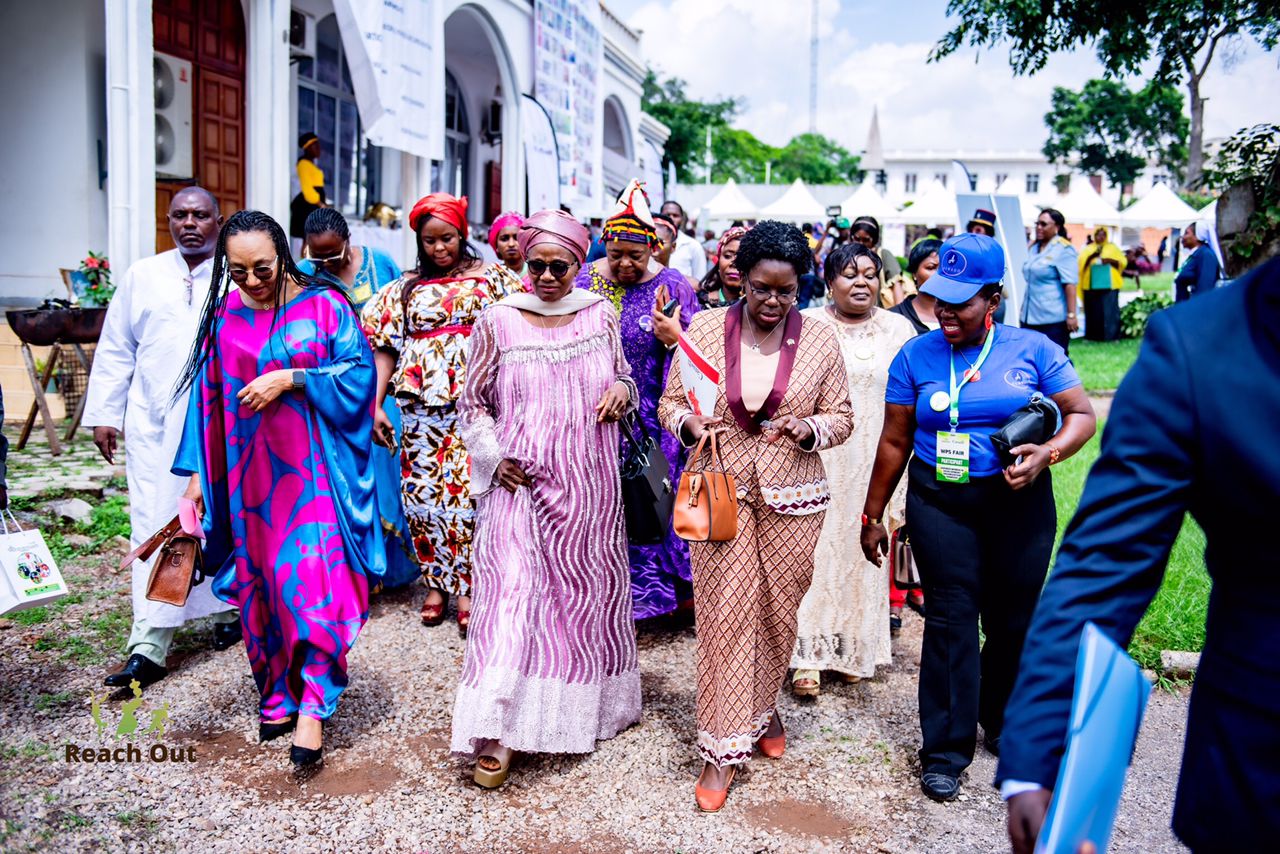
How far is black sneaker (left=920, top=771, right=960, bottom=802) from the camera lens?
12.9ft

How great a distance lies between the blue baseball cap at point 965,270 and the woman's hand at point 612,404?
3.97ft

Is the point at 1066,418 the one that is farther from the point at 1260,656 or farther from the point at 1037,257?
the point at 1037,257

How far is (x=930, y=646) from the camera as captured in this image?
402 centimetres

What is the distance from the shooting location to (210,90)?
37.4 feet

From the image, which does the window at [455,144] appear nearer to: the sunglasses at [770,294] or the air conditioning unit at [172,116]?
the air conditioning unit at [172,116]

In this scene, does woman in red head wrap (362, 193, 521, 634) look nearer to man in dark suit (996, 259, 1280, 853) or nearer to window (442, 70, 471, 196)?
man in dark suit (996, 259, 1280, 853)

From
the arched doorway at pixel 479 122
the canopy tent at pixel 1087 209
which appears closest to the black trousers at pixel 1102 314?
the arched doorway at pixel 479 122

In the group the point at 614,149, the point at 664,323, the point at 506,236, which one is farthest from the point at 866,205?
the point at 664,323

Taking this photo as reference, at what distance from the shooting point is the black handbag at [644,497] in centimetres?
430

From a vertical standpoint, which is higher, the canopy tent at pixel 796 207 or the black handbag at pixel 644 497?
the canopy tent at pixel 796 207

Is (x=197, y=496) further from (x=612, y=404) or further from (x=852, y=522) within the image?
(x=852, y=522)

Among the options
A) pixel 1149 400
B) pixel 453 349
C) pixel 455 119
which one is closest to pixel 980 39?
pixel 453 349

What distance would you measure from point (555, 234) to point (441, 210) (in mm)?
1452

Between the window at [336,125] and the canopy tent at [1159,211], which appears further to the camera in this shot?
the canopy tent at [1159,211]
